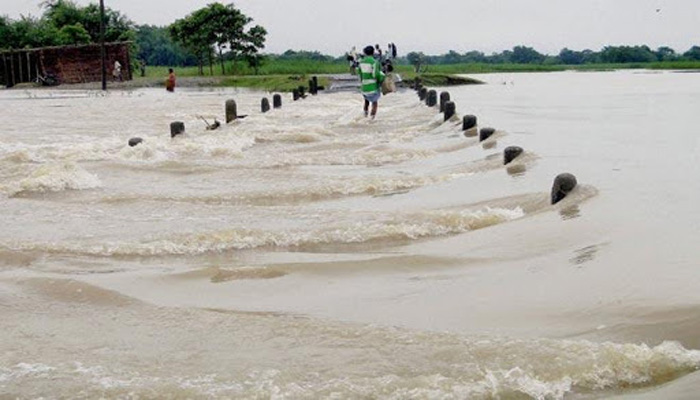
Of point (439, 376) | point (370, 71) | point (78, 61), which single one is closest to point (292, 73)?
point (78, 61)

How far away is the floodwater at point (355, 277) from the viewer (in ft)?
14.1


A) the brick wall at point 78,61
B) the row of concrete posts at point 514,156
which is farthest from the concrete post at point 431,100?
the brick wall at point 78,61

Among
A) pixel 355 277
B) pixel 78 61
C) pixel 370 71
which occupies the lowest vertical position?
pixel 355 277

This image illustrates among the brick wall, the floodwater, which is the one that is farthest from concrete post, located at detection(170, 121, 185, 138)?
the brick wall

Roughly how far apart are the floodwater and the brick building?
38.6m

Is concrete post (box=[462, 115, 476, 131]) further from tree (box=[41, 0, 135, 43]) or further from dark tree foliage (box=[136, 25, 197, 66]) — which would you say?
dark tree foliage (box=[136, 25, 197, 66])

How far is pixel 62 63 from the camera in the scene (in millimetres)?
51000

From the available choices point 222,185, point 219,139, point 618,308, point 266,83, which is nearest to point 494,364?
point 618,308

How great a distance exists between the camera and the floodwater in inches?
169

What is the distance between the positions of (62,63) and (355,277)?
48.0 m

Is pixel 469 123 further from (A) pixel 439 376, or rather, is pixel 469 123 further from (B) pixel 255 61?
(B) pixel 255 61

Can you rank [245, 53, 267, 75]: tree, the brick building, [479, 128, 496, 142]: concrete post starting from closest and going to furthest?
[479, 128, 496, 142]: concrete post
the brick building
[245, 53, 267, 75]: tree

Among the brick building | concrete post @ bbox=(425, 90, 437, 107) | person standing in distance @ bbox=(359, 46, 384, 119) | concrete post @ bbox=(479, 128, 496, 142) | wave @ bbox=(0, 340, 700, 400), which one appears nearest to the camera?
wave @ bbox=(0, 340, 700, 400)

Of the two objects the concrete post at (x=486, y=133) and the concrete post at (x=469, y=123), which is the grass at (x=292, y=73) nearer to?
the concrete post at (x=469, y=123)
